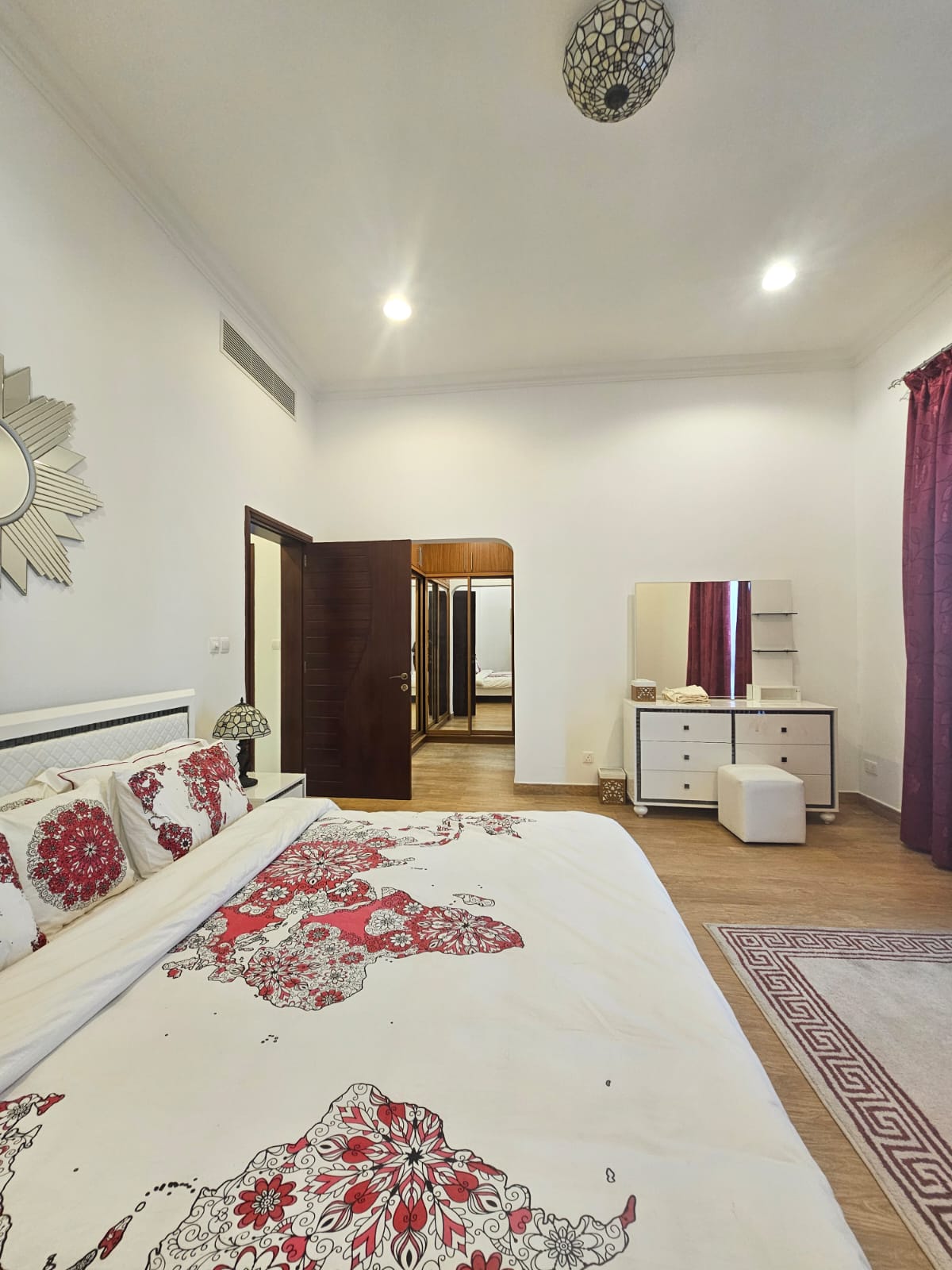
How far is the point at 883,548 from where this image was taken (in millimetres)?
3771

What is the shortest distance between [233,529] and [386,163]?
1943 millimetres

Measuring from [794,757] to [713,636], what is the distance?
102 cm

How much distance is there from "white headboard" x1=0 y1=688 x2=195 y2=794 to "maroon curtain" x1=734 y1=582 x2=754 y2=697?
3759 millimetres

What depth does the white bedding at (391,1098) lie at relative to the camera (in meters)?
0.65

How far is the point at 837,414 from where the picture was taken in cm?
408

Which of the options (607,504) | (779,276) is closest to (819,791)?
(607,504)

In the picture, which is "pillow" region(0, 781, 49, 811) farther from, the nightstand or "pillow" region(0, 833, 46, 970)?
the nightstand

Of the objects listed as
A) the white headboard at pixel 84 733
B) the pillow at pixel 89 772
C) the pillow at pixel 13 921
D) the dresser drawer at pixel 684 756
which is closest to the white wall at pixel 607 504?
the dresser drawer at pixel 684 756

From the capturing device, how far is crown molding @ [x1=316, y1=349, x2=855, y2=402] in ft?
13.3

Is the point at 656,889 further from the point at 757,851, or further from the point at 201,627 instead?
the point at 201,627

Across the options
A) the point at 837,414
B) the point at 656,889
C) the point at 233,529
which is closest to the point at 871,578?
the point at 837,414

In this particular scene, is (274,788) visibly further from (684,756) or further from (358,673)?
(684,756)

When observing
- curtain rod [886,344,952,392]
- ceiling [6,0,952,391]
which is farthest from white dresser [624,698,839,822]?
ceiling [6,0,952,391]

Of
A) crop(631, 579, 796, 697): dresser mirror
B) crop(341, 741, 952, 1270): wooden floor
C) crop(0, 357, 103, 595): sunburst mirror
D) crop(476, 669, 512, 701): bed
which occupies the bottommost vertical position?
crop(341, 741, 952, 1270): wooden floor
